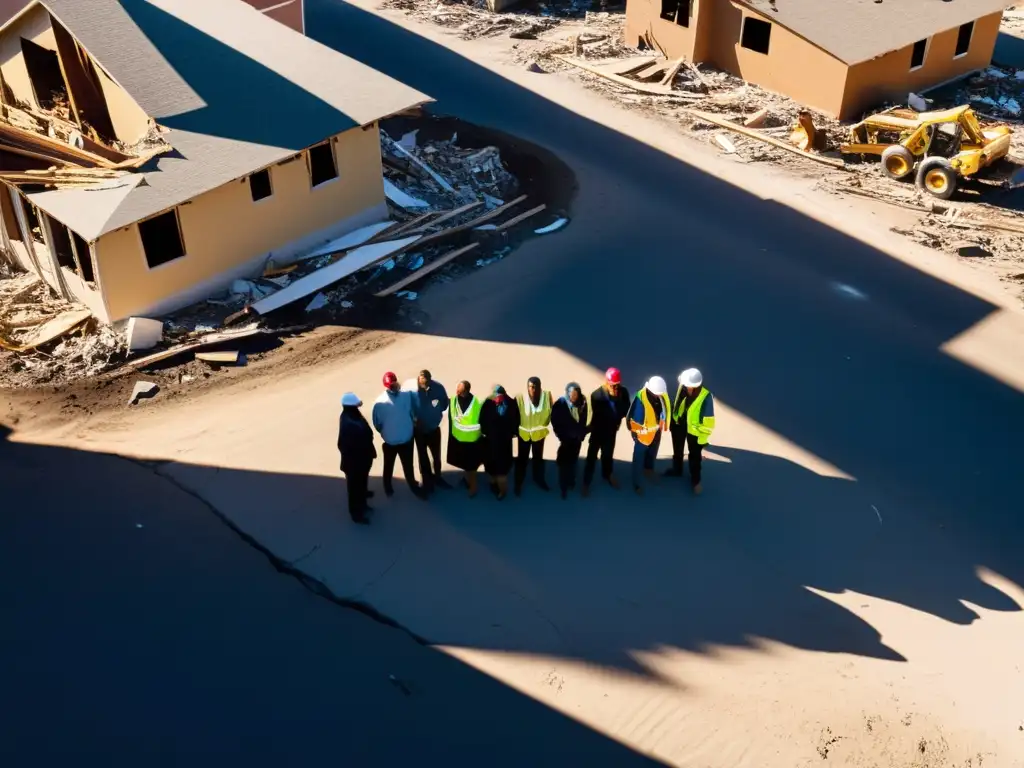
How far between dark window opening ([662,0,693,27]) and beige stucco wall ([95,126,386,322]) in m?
11.1

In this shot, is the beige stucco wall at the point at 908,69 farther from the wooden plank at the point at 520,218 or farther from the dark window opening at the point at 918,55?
the wooden plank at the point at 520,218

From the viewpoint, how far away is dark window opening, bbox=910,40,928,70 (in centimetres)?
2355

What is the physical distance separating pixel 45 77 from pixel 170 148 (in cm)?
472

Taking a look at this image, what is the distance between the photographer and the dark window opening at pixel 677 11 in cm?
2520

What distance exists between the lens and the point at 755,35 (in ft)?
80.1

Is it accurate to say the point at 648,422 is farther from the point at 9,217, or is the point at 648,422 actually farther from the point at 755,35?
the point at 755,35

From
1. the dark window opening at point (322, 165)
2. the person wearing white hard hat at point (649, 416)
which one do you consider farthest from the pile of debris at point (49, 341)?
the person wearing white hard hat at point (649, 416)

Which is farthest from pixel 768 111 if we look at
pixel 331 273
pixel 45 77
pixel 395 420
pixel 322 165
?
pixel 395 420

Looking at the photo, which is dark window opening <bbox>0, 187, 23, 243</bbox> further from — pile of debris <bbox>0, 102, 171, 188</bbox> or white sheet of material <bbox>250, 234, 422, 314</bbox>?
white sheet of material <bbox>250, 234, 422, 314</bbox>

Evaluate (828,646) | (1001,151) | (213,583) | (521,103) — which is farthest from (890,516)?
(521,103)

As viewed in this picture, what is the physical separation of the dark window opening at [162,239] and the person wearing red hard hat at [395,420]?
19.9 feet

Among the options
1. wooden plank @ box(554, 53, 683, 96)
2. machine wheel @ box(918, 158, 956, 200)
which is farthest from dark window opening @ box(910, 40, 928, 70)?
wooden plank @ box(554, 53, 683, 96)

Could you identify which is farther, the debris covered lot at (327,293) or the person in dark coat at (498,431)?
the debris covered lot at (327,293)

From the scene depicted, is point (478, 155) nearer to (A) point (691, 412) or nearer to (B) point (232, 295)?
(B) point (232, 295)
